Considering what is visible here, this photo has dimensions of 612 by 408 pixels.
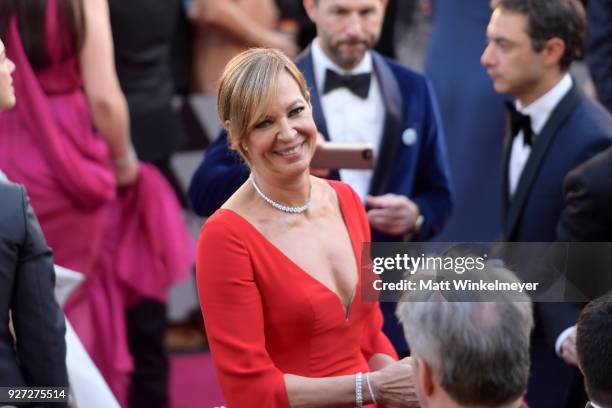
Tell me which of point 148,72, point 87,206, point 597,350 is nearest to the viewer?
point 597,350

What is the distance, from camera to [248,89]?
2.68m

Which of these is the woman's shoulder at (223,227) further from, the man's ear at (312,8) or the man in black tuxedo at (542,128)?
the man's ear at (312,8)

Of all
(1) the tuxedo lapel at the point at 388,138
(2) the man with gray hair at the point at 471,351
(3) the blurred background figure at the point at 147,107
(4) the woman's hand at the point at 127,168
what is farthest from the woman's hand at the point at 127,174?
(2) the man with gray hair at the point at 471,351

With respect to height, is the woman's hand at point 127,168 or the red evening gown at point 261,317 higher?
the red evening gown at point 261,317

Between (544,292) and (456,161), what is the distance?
1960 mm

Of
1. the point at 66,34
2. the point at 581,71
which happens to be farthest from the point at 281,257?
the point at 581,71

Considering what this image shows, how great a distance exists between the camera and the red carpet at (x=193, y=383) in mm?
5102

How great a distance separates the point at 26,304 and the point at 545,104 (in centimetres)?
183

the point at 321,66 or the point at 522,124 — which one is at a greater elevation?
the point at 321,66

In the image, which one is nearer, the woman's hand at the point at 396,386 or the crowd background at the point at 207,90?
the woman's hand at the point at 396,386

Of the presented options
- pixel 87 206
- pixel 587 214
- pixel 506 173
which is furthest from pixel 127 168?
pixel 587 214

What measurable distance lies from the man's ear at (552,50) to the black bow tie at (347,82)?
1.97ft

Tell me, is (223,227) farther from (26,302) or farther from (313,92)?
(313,92)

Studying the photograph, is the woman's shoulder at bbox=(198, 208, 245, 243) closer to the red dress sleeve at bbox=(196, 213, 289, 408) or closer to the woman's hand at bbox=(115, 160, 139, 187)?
the red dress sleeve at bbox=(196, 213, 289, 408)
